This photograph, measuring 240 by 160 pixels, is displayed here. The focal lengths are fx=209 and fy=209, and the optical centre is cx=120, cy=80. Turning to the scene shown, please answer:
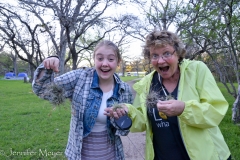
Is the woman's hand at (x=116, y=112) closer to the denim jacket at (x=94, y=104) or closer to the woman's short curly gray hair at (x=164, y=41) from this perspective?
the denim jacket at (x=94, y=104)

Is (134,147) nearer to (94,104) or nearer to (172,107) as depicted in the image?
(94,104)

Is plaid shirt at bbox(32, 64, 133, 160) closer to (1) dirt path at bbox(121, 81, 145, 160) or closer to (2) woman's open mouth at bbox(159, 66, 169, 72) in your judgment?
(2) woman's open mouth at bbox(159, 66, 169, 72)

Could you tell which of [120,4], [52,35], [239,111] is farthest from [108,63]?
[52,35]

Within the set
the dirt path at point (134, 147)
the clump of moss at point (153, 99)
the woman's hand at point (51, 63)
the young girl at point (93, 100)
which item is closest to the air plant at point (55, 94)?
the young girl at point (93, 100)

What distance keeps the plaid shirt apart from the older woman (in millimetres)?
301

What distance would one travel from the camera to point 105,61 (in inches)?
81.2

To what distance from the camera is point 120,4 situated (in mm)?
10930

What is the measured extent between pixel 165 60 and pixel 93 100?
787 mm

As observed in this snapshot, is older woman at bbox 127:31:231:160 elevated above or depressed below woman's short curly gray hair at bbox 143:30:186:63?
below

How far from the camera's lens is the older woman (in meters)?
1.62

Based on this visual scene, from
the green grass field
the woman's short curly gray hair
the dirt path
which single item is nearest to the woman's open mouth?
the woman's short curly gray hair

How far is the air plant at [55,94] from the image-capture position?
192cm

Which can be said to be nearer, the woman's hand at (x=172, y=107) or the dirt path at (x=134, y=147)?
the woman's hand at (x=172, y=107)

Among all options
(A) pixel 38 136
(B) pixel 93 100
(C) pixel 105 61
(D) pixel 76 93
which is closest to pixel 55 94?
(D) pixel 76 93
